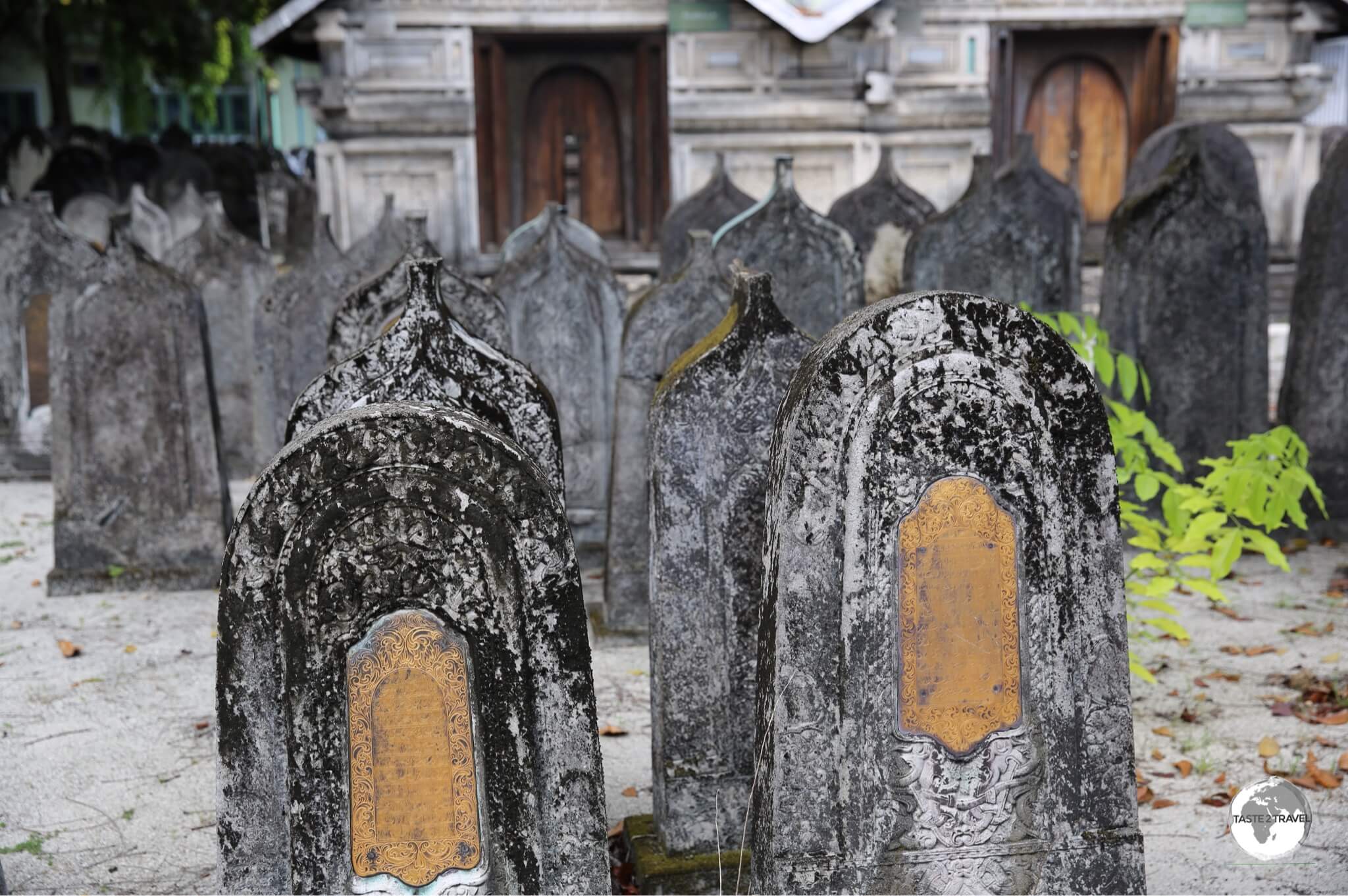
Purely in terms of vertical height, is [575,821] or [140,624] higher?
[575,821]

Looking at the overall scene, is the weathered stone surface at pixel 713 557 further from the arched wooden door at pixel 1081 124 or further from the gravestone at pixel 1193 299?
the arched wooden door at pixel 1081 124

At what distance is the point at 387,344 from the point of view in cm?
399

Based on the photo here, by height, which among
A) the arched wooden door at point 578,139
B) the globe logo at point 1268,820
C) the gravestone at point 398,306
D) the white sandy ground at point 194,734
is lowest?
the white sandy ground at point 194,734

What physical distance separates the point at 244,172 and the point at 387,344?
1900 cm

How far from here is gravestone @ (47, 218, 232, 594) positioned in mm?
6297

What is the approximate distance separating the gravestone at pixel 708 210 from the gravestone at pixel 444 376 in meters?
5.44

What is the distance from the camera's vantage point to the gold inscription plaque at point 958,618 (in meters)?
2.88

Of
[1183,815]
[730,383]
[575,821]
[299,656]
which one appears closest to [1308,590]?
[1183,815]

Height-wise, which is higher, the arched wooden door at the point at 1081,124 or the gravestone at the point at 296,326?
the arched wooden door at the point at 1081,124

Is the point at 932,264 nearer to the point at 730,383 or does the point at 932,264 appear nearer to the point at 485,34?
the point at 730,383

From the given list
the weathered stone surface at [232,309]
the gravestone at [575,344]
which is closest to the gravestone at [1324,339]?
the gravestone at [575,344]

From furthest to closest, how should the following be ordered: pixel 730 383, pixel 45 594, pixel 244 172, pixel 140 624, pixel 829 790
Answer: pixel 244 172
pixel 45 594
pixel 140 624
pixel 730 383
pixel 829 790

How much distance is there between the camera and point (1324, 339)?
679cm

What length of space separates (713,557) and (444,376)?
0.96 meters
